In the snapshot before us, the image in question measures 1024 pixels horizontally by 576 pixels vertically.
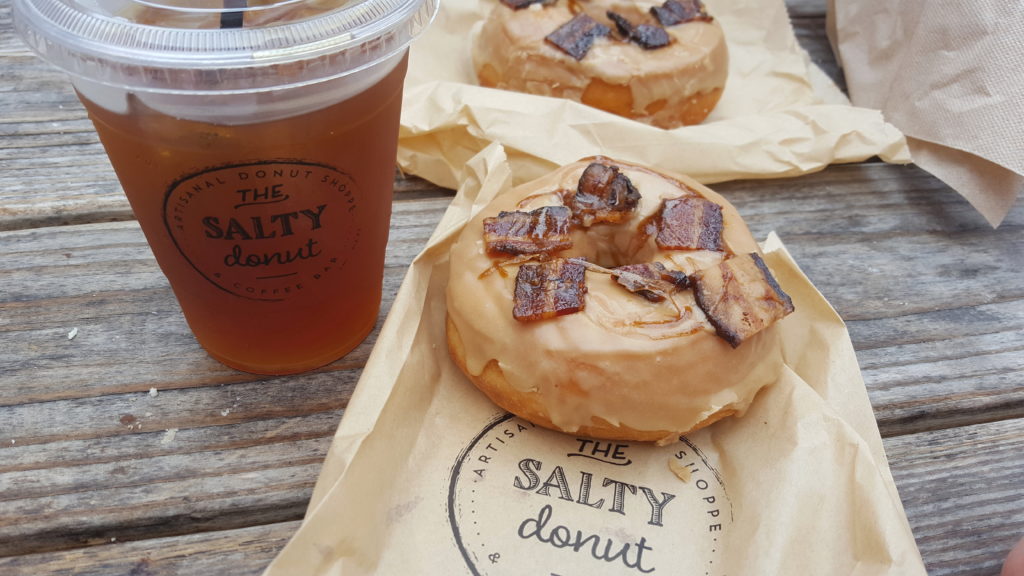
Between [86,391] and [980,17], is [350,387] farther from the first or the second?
[980,17]

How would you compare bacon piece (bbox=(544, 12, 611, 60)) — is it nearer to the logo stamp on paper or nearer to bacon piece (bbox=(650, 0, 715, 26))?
bacon piece (bbox=(650, 0, 715, 26))

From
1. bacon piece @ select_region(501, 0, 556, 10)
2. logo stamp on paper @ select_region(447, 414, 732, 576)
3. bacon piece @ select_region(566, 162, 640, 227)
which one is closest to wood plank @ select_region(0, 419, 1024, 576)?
logo stamp on paper @ select_region(447, 414, 732, 576)

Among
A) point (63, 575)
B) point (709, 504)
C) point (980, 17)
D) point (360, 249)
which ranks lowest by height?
point (63, 575)

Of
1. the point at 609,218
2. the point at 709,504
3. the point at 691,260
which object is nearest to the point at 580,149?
the point at 609,218

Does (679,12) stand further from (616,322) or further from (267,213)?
(267,213)

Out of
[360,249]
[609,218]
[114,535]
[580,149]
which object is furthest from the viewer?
[580,149]

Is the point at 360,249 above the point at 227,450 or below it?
above
